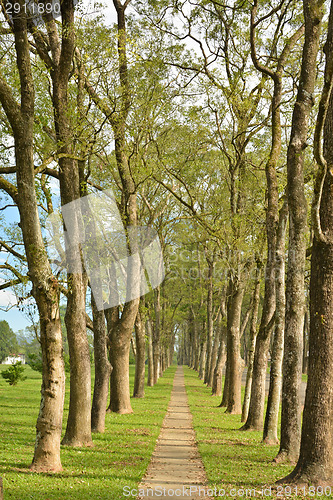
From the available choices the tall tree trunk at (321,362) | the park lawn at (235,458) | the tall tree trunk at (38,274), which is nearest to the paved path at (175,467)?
the park lawn at (235,458)

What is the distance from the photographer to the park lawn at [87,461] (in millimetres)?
7377

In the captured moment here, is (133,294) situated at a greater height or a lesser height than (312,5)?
lesser

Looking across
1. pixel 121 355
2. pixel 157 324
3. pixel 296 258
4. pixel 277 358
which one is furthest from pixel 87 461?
pixel 157 324

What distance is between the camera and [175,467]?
9758 millimetres

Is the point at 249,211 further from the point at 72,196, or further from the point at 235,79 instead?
the point at 72,196

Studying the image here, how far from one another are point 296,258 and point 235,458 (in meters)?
4.63

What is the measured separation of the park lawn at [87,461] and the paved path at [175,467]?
0.23 m

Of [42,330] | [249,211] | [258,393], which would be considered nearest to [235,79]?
[249,211]

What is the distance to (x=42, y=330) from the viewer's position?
852 cm

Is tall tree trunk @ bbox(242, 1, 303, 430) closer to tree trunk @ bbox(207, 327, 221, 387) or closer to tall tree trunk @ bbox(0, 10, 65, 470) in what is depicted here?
tall tree trunk @ bbox(0, 10, 65, 470)

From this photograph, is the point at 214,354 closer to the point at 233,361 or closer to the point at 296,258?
the point at 233,361

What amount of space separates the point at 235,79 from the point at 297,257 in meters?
8.85

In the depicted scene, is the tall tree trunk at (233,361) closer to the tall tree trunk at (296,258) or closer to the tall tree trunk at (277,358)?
the tall tree trunk at (277,358)

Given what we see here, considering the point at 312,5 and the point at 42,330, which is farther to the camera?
the point at 312,5
